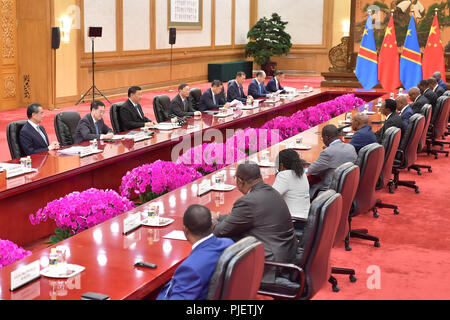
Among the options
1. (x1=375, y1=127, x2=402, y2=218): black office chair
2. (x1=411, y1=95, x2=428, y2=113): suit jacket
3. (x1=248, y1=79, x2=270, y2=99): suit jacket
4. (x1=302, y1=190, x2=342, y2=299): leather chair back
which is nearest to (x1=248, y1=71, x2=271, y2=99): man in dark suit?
(x1=248, y1=79, x2=270, y2=99): suit jacket

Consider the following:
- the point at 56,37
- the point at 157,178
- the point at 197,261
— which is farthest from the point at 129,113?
the point at 197,261

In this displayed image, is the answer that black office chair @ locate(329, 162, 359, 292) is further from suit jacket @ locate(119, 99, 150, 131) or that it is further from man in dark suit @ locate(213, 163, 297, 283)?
suit jacket @ locate(119, 99, 150, 131)

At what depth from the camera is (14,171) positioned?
4641mm

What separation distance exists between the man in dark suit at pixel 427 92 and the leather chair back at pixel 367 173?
15.4ft

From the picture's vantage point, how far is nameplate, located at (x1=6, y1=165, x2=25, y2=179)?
15.0 ft

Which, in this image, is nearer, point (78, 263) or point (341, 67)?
point (78, 263)

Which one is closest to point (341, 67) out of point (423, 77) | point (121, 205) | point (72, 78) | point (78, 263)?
point (423, 77)

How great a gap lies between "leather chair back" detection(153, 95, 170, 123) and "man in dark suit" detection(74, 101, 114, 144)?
1622 mm

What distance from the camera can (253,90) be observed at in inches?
419

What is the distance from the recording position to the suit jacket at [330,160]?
5.05 meters

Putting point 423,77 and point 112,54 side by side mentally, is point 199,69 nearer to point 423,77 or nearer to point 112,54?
point 112,54

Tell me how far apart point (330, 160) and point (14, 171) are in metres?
2.45

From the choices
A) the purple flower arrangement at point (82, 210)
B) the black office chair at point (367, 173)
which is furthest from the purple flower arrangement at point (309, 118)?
the purple flower arrangement at point (82, 210)

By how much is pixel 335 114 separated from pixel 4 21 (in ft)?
20.4
